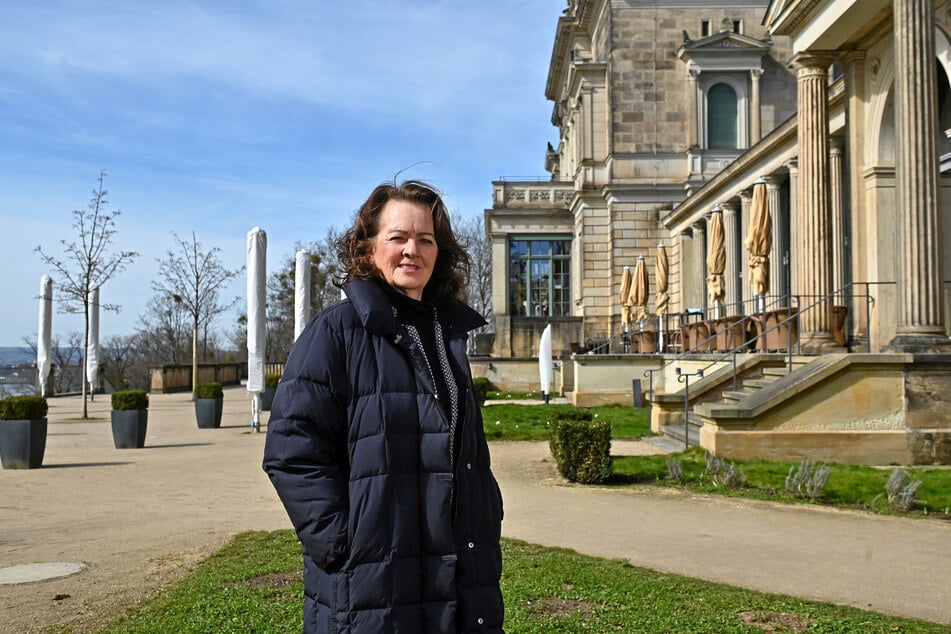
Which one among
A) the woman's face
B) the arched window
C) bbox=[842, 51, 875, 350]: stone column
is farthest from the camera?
the arched window

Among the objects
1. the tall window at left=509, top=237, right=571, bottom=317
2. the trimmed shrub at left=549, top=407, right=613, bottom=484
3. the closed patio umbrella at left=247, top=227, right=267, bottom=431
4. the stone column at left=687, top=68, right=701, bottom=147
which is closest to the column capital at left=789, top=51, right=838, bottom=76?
the trimmed shrub at left=549, top=407, right=613, bottom=484

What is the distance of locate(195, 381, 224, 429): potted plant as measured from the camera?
1967 cm

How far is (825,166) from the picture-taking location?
52.4ft

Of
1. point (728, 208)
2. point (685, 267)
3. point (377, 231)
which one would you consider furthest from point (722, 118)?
point (377, 231)

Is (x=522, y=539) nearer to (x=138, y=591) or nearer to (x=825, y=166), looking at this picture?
(x=138, y=591)

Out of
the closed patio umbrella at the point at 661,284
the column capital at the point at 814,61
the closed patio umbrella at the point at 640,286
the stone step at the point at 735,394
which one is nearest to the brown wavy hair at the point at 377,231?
the stone step at the point at 735,394

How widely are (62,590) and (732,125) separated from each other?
35973 millimetres

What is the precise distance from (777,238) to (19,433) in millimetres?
20623

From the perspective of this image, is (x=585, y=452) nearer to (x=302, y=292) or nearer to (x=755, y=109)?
(x=302, y=292)

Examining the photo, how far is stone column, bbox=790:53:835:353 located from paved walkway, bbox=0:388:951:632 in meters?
5.65

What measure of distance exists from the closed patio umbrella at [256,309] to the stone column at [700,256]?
19030 mm

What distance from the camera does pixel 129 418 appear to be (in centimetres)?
1575

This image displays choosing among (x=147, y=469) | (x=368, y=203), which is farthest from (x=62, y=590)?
(x=147, y=469)

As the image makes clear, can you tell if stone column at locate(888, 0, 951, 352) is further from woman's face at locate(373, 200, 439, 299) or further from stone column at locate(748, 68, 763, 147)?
stone column at locate(748, 68, 763, 147)
